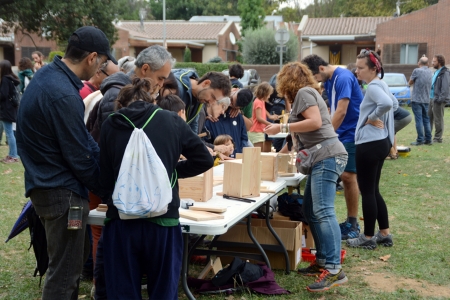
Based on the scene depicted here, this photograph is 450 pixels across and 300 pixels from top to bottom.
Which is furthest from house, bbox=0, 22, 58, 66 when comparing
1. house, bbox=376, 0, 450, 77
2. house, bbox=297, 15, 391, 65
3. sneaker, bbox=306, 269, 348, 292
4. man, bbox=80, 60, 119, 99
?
sneaker, bbox=306, 269, 348, 292

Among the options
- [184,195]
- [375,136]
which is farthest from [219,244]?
[375,136]

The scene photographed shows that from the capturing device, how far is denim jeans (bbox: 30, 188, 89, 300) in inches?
119

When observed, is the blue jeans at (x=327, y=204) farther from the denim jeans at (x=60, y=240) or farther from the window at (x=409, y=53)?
the window at (x=409, y=53)

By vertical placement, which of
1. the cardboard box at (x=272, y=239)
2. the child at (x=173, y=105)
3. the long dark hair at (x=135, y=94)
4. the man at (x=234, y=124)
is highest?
the long dark hair at (x=135, y=94)

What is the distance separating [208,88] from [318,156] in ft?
3.31

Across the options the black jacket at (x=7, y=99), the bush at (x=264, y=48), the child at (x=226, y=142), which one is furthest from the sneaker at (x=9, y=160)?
the bush at (x=264, y=48)

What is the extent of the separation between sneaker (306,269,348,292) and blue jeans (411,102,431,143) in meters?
8.79

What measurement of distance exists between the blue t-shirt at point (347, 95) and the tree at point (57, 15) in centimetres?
1696

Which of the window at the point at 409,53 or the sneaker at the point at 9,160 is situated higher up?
the window at the point at 409,53

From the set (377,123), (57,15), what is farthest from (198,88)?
(57,15)

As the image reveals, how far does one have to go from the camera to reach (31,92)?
2947 mm

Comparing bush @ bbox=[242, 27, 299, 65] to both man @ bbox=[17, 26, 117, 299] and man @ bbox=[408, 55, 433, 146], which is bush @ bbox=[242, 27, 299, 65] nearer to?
man @ bbox=[408, 55, 433, 146]

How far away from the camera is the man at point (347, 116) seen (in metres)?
5.66

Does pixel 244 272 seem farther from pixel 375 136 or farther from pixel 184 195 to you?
pixel 375 136
